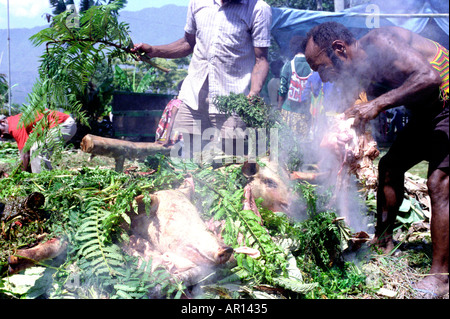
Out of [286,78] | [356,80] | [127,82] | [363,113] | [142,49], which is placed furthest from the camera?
[127,82]

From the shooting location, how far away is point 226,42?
12.4 feet

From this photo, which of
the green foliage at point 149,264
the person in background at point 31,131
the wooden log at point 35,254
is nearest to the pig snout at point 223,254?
the green foliage at point 149,264

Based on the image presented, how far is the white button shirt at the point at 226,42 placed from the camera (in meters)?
3.74

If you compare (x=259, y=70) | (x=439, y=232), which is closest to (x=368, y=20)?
(x=259, y=70)

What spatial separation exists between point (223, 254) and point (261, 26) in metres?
2.49

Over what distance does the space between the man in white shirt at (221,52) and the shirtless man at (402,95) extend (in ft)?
2.52

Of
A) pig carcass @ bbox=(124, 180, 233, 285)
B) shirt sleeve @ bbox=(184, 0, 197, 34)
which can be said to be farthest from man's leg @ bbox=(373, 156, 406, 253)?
shirt sleeve @ bbox=(184, 0, 197, 34)

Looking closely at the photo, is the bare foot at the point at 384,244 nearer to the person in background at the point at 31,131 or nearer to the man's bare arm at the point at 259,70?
the man's bare arm at the point at 259,70

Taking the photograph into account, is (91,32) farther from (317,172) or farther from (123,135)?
(123,135)

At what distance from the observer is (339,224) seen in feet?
9.18

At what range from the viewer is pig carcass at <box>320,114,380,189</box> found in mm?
2967

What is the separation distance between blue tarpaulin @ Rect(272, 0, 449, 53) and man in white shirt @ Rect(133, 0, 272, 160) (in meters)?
2.85

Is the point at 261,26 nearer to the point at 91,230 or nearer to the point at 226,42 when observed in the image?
the point at 226,42

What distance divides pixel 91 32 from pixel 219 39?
1.28 m
